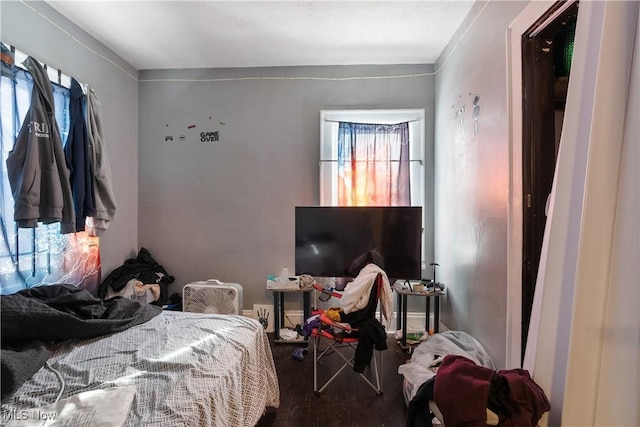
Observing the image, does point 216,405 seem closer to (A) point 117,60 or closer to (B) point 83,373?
(B) point 83,373

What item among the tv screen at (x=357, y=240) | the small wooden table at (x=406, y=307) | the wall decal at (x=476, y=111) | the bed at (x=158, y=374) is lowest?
the small wooden table at (x=406, y=307)

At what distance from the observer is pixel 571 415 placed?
953 mm

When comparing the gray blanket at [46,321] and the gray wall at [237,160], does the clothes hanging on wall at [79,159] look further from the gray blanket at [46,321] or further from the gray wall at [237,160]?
the gray wall at [237,160]

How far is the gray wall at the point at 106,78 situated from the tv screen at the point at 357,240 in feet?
5.78

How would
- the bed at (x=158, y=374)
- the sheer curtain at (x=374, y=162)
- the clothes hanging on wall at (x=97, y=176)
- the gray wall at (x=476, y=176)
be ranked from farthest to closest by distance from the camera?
the sheer curtain at (x=374, y=162) < the clothes hanging on wall at (x=97, y=176) < the gray wall at (x=476, y=176) < the bed at (x=158, y=374)

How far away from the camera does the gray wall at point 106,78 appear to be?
6.10 feet

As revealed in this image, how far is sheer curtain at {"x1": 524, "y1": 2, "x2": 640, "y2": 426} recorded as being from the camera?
858mm

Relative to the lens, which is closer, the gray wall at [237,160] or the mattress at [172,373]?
the mattress at [172,373]

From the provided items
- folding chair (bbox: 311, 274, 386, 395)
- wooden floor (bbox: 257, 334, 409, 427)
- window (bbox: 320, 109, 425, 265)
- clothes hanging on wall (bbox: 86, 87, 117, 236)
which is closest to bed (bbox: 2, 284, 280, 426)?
wooden floor (bbox: 257, 334, 409, 427)

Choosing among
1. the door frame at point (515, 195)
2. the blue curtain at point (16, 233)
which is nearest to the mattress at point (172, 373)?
the blue curtain at point (16, 233)

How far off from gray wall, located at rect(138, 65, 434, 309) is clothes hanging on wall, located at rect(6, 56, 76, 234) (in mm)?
1074

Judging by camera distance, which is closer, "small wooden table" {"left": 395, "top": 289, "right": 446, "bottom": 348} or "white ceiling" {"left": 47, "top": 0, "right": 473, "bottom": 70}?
"white ceiling" {"left": 47, "top": 0, "right": 473, "bottom": 70}

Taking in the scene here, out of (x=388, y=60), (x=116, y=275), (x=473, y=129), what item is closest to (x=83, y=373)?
(x=116, y=275)

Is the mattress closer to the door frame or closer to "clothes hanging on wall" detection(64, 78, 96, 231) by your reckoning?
"clothes hanging on wall" detection(64, 78, 96, 231)
